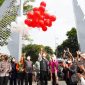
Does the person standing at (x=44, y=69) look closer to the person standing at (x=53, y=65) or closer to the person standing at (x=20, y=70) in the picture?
the person standing at (x=53, y=65)

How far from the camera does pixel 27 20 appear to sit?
20.5 metres


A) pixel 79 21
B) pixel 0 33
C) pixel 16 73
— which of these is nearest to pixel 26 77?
pixel 16 73

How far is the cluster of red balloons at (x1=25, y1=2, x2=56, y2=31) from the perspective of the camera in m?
20.3

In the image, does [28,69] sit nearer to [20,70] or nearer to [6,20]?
[20,70]

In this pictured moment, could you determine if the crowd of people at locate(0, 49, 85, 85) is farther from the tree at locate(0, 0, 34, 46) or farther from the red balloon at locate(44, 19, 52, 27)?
the red balloon at locate(44, 19, 52, 27)

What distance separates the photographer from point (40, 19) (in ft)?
67.0

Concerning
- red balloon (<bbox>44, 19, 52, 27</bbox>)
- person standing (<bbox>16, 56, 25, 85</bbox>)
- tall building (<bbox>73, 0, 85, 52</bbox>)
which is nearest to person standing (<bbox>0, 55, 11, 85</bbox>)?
person standing (<bbox>16, 56, 25, 85</bbox>)

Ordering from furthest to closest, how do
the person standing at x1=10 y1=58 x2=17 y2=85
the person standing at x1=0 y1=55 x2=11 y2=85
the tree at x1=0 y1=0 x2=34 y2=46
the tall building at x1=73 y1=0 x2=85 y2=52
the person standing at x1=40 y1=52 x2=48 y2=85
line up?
the person standing at x1=10 y1=58 x2=17 y2=85
the person standing at x1=40 y1=52 x2=48 y2=85
the tree at x1=0 y1=0 x2=34 y2=46
the person standing at x1=0 y1=55 x2=11 y2=85
the tall building at x1=73 y1=0 x2=85 y2=52

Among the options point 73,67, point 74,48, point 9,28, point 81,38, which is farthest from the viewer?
point 74,48

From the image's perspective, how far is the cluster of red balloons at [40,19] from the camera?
2030 cm

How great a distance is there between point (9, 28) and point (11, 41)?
177cm

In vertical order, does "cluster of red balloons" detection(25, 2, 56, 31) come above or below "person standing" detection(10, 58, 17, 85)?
above

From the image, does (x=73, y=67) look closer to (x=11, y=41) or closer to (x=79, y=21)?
(x=11, y=41)

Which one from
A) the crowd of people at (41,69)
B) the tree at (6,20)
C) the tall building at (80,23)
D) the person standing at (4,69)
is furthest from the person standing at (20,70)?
the tall building at (80,23)
